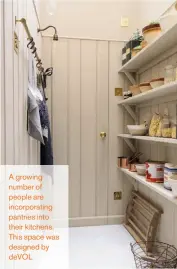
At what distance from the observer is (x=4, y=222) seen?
3.27ft

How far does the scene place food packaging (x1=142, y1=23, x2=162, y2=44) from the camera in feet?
5.55

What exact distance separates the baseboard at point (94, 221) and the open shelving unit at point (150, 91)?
0.61 m

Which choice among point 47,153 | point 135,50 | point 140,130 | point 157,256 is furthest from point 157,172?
point 135,50

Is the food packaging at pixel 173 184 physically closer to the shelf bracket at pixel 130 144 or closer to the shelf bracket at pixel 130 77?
the shelf bracket at pixel 130 144

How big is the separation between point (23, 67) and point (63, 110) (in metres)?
1.13

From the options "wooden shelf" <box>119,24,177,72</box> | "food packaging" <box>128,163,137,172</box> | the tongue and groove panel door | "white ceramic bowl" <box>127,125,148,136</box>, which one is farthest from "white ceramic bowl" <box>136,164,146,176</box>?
"wooden shelf" <box>119,24,177,72</box>

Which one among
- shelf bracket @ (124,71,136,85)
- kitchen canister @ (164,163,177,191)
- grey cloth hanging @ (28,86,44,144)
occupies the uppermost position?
shelf bracket @ (124,71,136,85)

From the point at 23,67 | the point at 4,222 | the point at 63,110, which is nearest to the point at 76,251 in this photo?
the point at 4,222

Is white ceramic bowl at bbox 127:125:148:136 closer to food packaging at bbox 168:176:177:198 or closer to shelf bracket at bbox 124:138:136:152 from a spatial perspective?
shelf bracket at bbox 124:138:136:152

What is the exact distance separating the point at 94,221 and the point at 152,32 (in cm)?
200

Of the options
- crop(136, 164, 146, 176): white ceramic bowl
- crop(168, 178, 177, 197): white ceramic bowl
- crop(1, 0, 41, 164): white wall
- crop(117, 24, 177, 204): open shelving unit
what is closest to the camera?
crop(1, 0, 41, 164): white wall

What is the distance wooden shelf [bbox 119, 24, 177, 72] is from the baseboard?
66.5 inches

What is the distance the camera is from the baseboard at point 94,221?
8.18ft

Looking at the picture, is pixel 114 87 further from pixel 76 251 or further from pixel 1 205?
pixel 1 205
